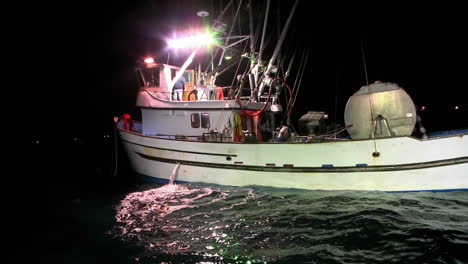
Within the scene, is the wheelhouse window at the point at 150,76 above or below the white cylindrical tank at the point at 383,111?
above

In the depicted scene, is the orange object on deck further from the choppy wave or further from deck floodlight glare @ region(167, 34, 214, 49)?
the choppy wave

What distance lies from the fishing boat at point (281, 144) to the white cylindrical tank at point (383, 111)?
0.02 meters

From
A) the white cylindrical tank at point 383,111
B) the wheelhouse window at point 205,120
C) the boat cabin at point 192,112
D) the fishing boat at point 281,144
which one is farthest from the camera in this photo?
the wheelhouse window at point 205,120

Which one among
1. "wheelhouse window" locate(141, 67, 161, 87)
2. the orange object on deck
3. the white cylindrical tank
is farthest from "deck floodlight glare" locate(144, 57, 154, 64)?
the white cylindrical tank

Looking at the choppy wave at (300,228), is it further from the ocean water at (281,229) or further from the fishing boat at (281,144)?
the fishing boat at (281,144)

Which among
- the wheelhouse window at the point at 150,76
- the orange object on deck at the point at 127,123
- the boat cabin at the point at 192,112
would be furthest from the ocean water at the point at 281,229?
the wheelhouse window at the point at 150,76

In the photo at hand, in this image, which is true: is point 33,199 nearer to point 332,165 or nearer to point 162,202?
point 162,202

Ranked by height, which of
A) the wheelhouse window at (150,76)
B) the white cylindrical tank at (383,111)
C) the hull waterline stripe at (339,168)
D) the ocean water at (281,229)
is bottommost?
the ocean water at (281,229)

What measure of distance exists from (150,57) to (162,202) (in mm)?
6854

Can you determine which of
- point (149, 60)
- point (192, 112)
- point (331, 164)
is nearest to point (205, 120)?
point (192, 112)

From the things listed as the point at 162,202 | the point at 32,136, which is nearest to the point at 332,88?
the point at 32,136

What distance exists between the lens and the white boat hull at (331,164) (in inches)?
249

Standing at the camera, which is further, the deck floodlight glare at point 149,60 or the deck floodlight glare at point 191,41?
the deck floodlight glare at point 149,60

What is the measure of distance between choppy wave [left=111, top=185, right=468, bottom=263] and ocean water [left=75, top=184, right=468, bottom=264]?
0.01 meters
